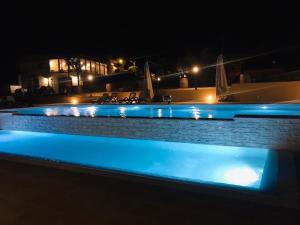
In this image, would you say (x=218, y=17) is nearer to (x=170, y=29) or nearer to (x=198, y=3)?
(x=198, y=3)

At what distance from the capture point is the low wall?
6.57m

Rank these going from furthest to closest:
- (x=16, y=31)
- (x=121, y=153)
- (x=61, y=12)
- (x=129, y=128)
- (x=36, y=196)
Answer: (x=16, y=31), (x=61, y=12), (x=129, y=128), (x=121, y=153), (x=36, y=196)

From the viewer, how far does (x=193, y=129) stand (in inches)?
300

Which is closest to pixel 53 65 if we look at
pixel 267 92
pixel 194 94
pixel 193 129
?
pixel 194 94

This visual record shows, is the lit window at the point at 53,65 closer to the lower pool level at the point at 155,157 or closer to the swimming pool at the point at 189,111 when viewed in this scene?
the swimming pool at the point at 189,111

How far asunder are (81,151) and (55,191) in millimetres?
4095

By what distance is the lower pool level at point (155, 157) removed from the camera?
597 centimetres

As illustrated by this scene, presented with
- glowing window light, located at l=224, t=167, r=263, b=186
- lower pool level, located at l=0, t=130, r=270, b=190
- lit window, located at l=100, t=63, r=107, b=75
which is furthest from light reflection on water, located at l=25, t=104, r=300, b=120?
lit window, located at l=100, t=63, r=107, b=75

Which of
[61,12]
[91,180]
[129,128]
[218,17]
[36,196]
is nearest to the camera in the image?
[36,196]

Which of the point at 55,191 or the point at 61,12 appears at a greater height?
the point at 61,12

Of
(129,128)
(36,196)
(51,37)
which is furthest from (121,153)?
(51,37)

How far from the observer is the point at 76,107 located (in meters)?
16.3

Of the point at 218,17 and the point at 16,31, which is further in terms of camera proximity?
the point at 16,31

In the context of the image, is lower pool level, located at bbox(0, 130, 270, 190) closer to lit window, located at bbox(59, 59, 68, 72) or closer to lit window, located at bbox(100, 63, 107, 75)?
lit window, located at bbox(59, 59, 68, 72)
